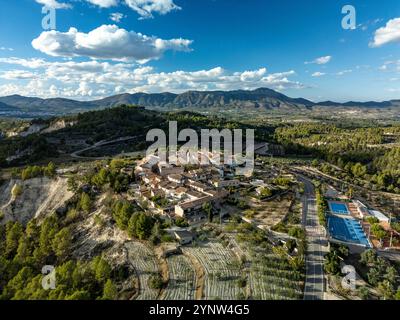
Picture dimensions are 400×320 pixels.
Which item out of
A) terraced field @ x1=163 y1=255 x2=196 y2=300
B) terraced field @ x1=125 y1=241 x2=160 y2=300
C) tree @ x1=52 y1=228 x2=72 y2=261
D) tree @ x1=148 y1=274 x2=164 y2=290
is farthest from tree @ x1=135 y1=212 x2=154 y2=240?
tree @ x1=52 y1=228 x2=72 y2=261

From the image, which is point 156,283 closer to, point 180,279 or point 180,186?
point 180,279

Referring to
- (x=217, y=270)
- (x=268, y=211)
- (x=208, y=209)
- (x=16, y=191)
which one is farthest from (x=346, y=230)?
(x=16, y=191)

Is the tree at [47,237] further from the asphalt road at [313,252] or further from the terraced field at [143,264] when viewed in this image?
the asphalt road at [313,252]

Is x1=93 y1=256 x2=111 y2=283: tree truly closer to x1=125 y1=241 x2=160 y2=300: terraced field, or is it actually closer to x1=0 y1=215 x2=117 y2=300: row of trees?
x1=0 y1=215 x2=117 y2=300: row of trees

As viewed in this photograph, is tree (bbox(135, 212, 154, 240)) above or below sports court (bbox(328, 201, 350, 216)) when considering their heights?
above

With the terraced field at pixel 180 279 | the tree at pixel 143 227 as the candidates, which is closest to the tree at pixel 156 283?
the terraced field at pixel 180 279
